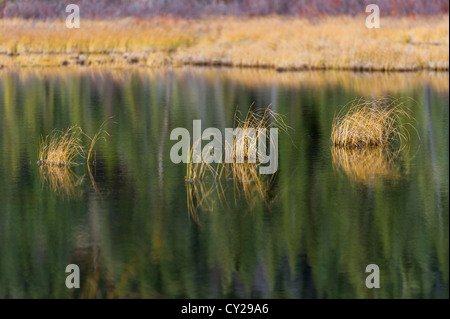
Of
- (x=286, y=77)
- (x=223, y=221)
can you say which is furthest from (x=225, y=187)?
(x=286, y=77)

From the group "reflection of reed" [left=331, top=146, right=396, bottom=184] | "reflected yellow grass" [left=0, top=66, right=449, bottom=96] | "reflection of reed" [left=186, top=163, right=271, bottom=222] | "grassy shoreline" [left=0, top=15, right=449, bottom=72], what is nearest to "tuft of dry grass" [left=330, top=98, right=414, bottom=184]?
"reflection of reed" [left=331, top=146, right=396, bottom=184]

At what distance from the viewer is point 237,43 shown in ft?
118

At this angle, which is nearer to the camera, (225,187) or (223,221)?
(223,221)

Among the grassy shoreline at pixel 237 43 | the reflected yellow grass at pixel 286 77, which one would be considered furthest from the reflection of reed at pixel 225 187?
the grassy shoreline at pixel 237 43

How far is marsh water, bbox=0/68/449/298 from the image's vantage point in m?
9.30

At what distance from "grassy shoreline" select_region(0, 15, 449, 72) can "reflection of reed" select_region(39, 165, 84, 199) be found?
18.2 m

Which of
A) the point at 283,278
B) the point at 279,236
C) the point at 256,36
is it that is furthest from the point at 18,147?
the point at 256,36

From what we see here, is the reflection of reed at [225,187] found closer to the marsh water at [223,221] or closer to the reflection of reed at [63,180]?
the marsh water at [223,221]

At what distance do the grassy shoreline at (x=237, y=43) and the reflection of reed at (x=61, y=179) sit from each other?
718 inches

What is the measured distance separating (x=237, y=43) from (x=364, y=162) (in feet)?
71.4

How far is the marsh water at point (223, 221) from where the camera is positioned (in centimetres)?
930

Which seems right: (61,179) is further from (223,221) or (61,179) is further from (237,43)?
(237,43)

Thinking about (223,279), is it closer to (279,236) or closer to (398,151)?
(279,236)
